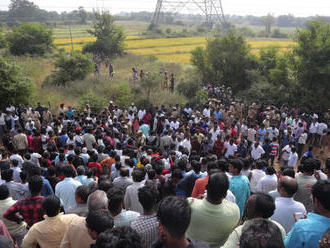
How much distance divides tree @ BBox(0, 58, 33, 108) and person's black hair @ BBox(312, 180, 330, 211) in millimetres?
13861

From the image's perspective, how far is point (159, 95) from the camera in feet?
59.5

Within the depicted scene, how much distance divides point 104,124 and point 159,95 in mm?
8112

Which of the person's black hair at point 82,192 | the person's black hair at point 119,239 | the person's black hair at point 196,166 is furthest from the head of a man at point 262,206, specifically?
the person's black hair at point 196,166

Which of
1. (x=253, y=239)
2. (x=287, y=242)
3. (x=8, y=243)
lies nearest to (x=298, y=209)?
(x=287, y=242)

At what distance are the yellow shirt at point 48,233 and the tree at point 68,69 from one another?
1772cm

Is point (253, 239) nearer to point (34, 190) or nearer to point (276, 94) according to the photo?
point (34, 190)

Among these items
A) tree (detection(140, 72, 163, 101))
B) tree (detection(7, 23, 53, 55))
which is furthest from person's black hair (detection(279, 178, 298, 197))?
tree (detection(7, 23, 53, 55))

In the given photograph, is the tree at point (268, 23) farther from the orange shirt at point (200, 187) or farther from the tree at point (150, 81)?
the orange shirt at point (200, 187)

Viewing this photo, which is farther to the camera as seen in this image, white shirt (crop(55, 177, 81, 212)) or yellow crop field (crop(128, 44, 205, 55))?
yellow crop field (crop(128, 44, 205, 55))

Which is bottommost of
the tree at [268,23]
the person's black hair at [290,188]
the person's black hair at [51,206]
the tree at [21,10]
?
the person's black hair at [290,188]

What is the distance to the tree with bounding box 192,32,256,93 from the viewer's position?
65.2 feet

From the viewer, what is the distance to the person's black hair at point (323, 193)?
9.37 ft

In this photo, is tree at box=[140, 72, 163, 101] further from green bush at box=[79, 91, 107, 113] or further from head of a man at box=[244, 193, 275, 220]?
head of a man at box=[244, 193, 275, 220]

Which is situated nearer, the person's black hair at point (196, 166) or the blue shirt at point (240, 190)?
the blue shirt at point (240, 190)
